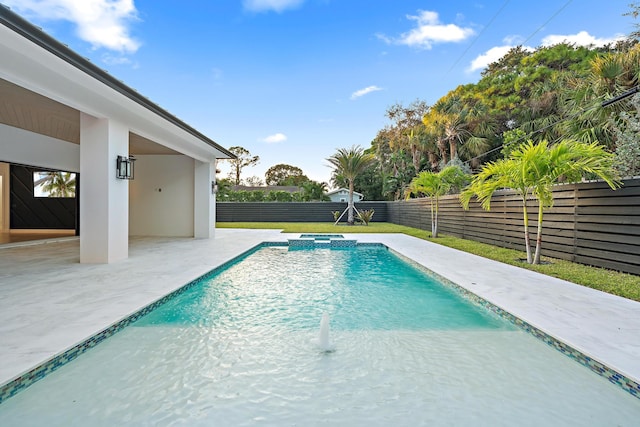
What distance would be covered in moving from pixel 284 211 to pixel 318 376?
21.1 metres

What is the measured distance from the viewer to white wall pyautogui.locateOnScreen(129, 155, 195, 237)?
12195 mm

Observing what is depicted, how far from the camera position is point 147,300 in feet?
13.0

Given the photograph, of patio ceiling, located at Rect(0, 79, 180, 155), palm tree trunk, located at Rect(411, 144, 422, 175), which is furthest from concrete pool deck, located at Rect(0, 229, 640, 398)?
palm tree trunk, located at Rect(411, 144, 422, 175)

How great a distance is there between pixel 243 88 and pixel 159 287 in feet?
53.6

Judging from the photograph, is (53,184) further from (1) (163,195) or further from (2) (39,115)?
(2) (39,115)

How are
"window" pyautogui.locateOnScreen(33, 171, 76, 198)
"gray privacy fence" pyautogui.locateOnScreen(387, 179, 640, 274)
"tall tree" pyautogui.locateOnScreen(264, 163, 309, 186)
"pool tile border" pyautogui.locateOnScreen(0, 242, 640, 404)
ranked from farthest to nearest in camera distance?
"tall tree" pyautogui.locateOnScreen(264, 163, 309, 186)
"window" pyautogui.locateOnScreen(33, 171, 76, 198)
"gray privacy fence" pyautogui.locateOnScreen(387, 179, 640, 274)
"pool tile border" pyautogui.locateOnScreen(0, 242, 640, 404)

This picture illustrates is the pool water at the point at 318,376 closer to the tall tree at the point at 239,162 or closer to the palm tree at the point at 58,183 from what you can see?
the palm tree at the point at 58,183

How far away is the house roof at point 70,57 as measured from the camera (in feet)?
10.4

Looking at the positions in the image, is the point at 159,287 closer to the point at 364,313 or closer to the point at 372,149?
the point at 364,313

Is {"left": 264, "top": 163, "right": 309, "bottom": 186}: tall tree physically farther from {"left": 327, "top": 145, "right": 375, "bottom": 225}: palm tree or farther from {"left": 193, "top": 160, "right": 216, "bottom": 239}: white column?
{"left": 193, "top": 160, "right": 216, "bottom": 239}: white column

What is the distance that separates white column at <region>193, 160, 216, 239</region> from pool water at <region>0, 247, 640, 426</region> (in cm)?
→ 744

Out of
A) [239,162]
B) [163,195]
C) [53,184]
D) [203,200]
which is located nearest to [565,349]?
[203,200]

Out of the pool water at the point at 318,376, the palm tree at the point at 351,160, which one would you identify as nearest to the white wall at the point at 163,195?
the pool water at the point at 318,376

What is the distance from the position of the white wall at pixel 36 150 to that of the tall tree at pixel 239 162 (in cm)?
3751
